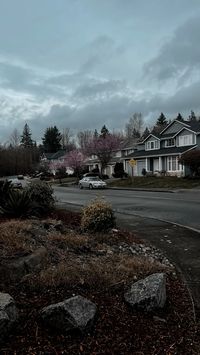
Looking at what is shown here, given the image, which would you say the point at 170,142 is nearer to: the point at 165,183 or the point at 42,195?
the point at 165,183

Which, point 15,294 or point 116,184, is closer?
point 15,294

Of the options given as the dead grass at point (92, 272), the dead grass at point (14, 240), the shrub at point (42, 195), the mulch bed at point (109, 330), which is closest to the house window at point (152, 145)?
the shrub at point (42, 195)

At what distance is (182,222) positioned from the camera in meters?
14.5

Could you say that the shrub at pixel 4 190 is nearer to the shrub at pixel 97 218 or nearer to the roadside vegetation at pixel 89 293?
the shrub at pixel 97 218

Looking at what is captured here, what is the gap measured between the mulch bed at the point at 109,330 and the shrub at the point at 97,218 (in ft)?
13.6

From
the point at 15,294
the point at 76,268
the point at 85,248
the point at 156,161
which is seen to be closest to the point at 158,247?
the point at 85,248

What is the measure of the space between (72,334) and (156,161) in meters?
58.8

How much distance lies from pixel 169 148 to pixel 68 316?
57539mm

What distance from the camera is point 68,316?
440cm

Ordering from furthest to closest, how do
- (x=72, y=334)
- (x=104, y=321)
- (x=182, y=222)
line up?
(x=182, y=222) < (x=104, y=321) < (x=72, y=334)

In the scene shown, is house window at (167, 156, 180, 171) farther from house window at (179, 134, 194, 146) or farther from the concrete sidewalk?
the concrete sidewalk

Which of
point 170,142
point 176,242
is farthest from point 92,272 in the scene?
point 170,142

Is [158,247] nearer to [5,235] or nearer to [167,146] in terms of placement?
[5,235]

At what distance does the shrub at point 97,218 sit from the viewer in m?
9.83
